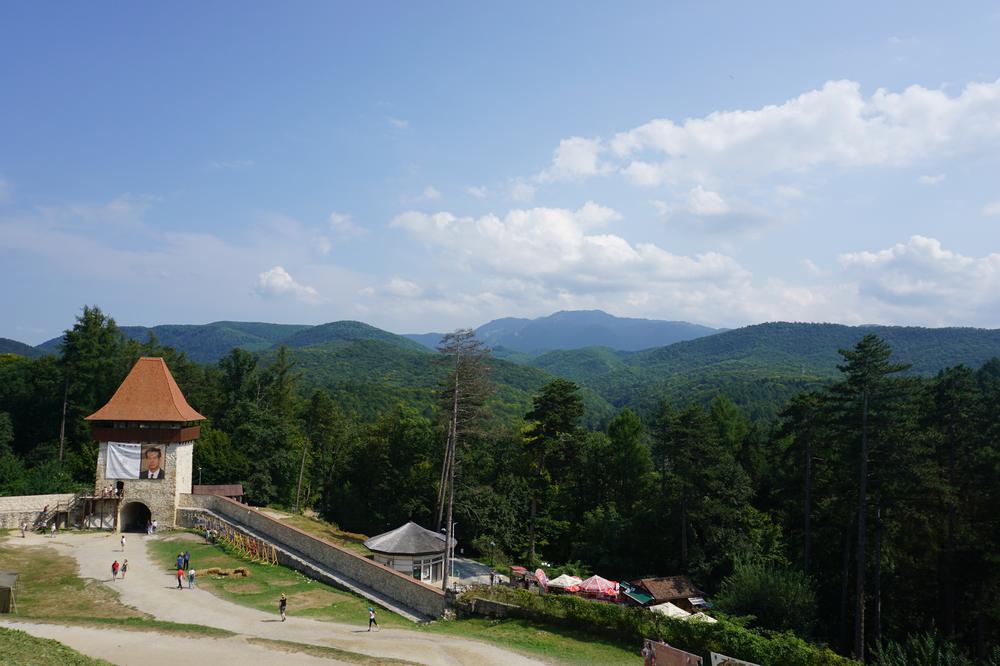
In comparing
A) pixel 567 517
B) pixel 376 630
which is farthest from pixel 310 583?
pixel 567 517

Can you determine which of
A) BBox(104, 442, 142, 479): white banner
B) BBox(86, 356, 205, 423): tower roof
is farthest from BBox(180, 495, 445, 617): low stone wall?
BBox(86, 356, 205, 423): tower roof

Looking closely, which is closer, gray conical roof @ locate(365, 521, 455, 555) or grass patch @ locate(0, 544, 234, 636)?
grass patch @ locate(0, 544, 234, 636)

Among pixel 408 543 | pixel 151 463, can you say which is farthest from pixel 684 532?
pixel 151 463

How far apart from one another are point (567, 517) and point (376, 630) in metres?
24.8

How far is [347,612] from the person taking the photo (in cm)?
2180

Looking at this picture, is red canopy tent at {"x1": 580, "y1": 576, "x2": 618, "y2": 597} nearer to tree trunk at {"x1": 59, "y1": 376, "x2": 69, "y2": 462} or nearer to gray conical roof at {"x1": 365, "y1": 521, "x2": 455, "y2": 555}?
gray conical roof at {"x1": 365, "y1": 521, "x2": 455, "y2": 555}

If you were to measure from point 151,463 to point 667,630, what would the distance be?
29.9 m

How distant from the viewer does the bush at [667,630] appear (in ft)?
51.0

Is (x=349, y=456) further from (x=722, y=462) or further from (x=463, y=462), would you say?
(x=722, y=462)

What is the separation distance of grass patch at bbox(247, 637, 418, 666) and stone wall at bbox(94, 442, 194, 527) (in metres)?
20.7

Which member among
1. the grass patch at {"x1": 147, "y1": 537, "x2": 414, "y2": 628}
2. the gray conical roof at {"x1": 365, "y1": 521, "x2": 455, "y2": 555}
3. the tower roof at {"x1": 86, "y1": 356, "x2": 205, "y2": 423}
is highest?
the tower roof at {"x1": 86, "y1": 356, "x2": 205, "y2": 423}

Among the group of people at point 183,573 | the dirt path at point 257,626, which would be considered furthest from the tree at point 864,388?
the group of people at point 183,573

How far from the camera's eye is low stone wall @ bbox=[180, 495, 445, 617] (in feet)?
74.0

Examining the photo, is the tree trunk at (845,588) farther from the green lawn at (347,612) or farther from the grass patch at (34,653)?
the grass patch at (34,653)
